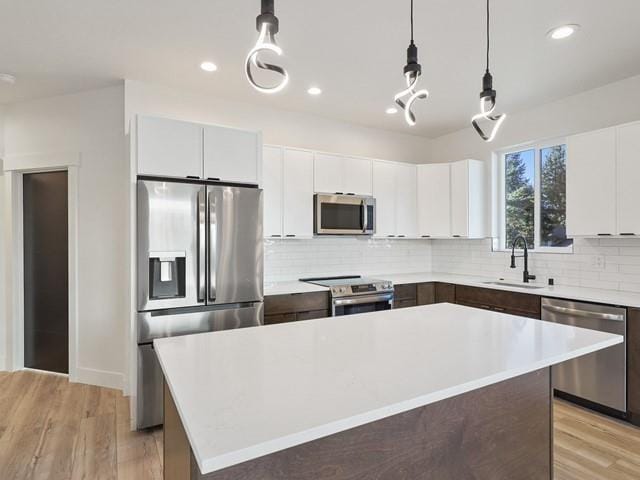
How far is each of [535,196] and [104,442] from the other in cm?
453

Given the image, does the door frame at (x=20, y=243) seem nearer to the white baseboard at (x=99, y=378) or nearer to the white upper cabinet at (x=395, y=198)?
the white baseboard at (x=99, y=378)

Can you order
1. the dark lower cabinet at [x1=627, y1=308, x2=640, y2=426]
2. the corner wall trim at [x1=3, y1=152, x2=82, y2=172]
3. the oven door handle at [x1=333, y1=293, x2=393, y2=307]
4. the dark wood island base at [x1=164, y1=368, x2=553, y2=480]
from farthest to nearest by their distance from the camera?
the corner wall trim at [x1=3, y1=152, x2=82, y2=172] < the oven door handle at [x1=333, y1=293, x2=393, y2=307] < the dark lower cabinet at [x1=627, y1=308, x2=640, y2=426] < the dark wood island base at [x1=164, y1=368, x2=553, y2=480]

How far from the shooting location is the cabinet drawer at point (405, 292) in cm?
415

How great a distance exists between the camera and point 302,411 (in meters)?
1.02

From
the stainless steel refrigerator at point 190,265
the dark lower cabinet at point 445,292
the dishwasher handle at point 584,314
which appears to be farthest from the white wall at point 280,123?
the dishwasher handle at point 584,314

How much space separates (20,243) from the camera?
13.6 ft

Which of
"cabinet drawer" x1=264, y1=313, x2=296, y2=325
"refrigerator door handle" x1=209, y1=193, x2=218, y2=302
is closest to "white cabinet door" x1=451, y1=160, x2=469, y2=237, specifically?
"cabinet drawer" x1=264, y1=313, x2=296, y2=325

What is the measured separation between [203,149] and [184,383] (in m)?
2.24

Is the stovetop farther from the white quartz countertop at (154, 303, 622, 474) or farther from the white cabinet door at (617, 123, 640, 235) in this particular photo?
the white cabinet door at (617, 123, 640, 235)

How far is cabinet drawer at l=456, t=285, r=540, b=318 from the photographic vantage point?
342 cm

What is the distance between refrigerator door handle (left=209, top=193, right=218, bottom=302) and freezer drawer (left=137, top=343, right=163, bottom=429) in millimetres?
599

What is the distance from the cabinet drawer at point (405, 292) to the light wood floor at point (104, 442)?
163cm

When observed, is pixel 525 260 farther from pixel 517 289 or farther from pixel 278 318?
pixel 278 318

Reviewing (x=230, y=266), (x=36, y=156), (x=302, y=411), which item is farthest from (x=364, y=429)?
(x=36, y=156)
